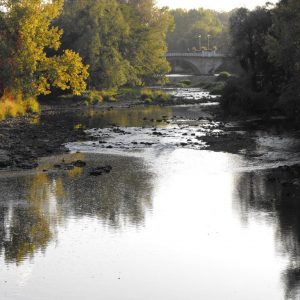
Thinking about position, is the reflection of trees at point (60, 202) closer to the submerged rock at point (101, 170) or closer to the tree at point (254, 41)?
the submerged rock at point (101, 170)

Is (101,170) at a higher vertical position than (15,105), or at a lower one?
lower

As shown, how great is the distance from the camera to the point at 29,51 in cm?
7231

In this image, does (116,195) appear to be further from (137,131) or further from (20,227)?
(137,131)

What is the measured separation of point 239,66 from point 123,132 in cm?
2893

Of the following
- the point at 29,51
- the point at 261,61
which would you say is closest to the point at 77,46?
the point at 29,51

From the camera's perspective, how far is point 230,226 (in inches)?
1131

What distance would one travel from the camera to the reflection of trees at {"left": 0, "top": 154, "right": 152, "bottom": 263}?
27.1 metres

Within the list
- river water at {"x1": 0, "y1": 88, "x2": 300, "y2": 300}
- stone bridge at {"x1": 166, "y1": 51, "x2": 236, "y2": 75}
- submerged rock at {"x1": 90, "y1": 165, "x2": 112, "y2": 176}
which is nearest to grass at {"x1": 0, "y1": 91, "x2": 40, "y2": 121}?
river water at {"x1": 0, "y1": 88, "x2": 300, "y2": 300}

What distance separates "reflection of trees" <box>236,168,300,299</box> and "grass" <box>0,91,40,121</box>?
3596 centimetres

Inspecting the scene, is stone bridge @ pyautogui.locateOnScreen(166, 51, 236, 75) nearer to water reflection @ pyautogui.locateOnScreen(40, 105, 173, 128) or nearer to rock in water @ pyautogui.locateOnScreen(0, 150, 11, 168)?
water reflection @ pyautogui.locateOnScreen(40, 105, 173, 128)

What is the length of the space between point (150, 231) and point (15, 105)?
4758 centimetres

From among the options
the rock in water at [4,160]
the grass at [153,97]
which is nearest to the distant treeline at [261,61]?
the grass at [153,97]

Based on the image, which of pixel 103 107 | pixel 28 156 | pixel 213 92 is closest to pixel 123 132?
pixel 28 156

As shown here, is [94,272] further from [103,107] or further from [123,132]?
[103,107]
